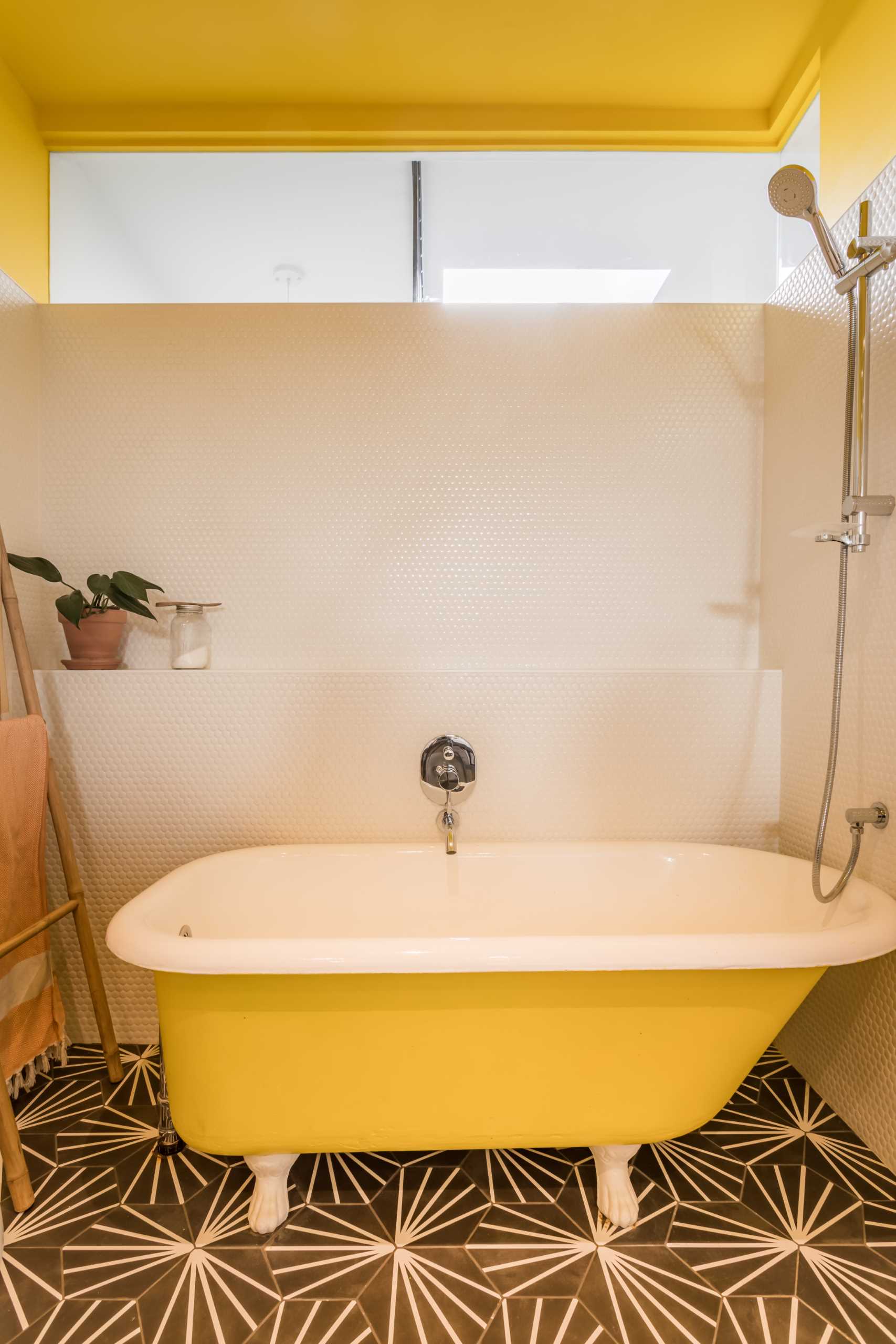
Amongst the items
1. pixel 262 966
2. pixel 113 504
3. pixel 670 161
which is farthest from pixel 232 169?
pixel 262 966

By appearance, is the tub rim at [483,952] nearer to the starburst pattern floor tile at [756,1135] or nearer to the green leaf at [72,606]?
the starburst pattern floor tile at [756,1135]

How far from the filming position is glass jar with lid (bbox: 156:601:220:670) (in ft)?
6.19

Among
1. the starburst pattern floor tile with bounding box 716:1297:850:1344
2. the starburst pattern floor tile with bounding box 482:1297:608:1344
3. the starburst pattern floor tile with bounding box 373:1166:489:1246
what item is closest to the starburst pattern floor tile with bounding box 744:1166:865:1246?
the starburst pattern floor tile with bounding box 716:1297:850:1344

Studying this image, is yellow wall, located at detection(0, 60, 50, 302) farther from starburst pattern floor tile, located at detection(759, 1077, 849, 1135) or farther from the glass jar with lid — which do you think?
starburst pattern floor tile, located at detection(759, 1077, 849, 1135)

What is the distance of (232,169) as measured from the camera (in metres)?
2.14

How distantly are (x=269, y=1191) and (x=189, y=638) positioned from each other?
4.24 feet

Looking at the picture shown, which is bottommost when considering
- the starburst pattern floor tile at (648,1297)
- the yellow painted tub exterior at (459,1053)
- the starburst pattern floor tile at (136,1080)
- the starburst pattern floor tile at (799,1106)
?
the starburst pattern floor tile at (136,1080)

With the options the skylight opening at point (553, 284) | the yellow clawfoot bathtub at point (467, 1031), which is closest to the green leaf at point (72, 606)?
the yellow clawfoot bathtub at point (467, 1031)

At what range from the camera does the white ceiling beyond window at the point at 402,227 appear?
212cm

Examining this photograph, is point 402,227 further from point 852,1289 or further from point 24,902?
point 852,1289

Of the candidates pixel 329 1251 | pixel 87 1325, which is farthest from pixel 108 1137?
pixel 329 1251

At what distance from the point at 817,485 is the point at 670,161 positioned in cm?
124

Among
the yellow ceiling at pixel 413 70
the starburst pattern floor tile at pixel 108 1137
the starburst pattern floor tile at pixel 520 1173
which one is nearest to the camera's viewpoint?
the starburst pattern floor tile at pixel 520 1173

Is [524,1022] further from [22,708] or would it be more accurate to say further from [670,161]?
[670,161]
